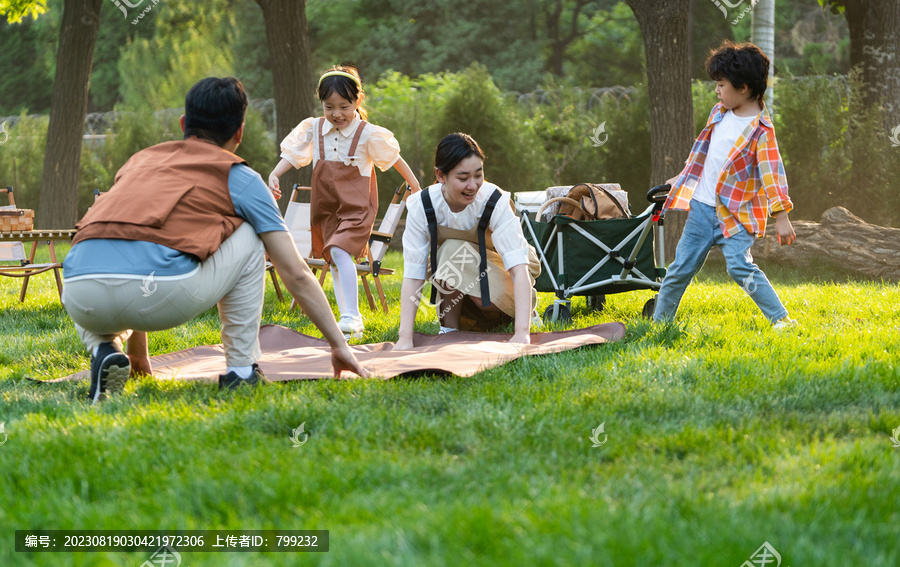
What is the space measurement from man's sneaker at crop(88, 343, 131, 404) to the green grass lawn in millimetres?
88

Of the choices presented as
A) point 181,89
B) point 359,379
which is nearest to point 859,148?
point 359,379

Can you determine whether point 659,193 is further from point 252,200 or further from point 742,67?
point 252,200

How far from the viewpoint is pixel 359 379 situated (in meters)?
3.51

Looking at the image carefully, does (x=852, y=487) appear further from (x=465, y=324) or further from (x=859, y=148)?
(x=859, y=148)

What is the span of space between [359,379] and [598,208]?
2.87 meters

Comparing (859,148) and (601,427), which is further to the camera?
(859,148)

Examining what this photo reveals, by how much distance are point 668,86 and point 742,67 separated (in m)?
4.49

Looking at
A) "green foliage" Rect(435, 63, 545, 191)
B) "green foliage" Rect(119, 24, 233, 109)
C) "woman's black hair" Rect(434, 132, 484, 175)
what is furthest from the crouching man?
"green foliage" Rect(119, 24, 233, 109)

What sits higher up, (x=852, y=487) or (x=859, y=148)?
(x=859, y=148)

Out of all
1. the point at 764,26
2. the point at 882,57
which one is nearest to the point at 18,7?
the point at 764,26

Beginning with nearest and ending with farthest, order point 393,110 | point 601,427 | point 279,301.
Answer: point 601,427 → point 279,301 → point 393,110

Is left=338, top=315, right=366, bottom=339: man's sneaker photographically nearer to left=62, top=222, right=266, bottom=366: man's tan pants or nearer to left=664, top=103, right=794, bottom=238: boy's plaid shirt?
left=62, top=222, right=266, bottom=366: man's tan pants

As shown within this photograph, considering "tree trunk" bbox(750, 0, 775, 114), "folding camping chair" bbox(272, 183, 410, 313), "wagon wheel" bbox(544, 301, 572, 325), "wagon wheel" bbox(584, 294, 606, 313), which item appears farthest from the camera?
"tree trunk" bbox(750, 0, 775, 114)

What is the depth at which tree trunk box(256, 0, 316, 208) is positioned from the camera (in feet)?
33.8
